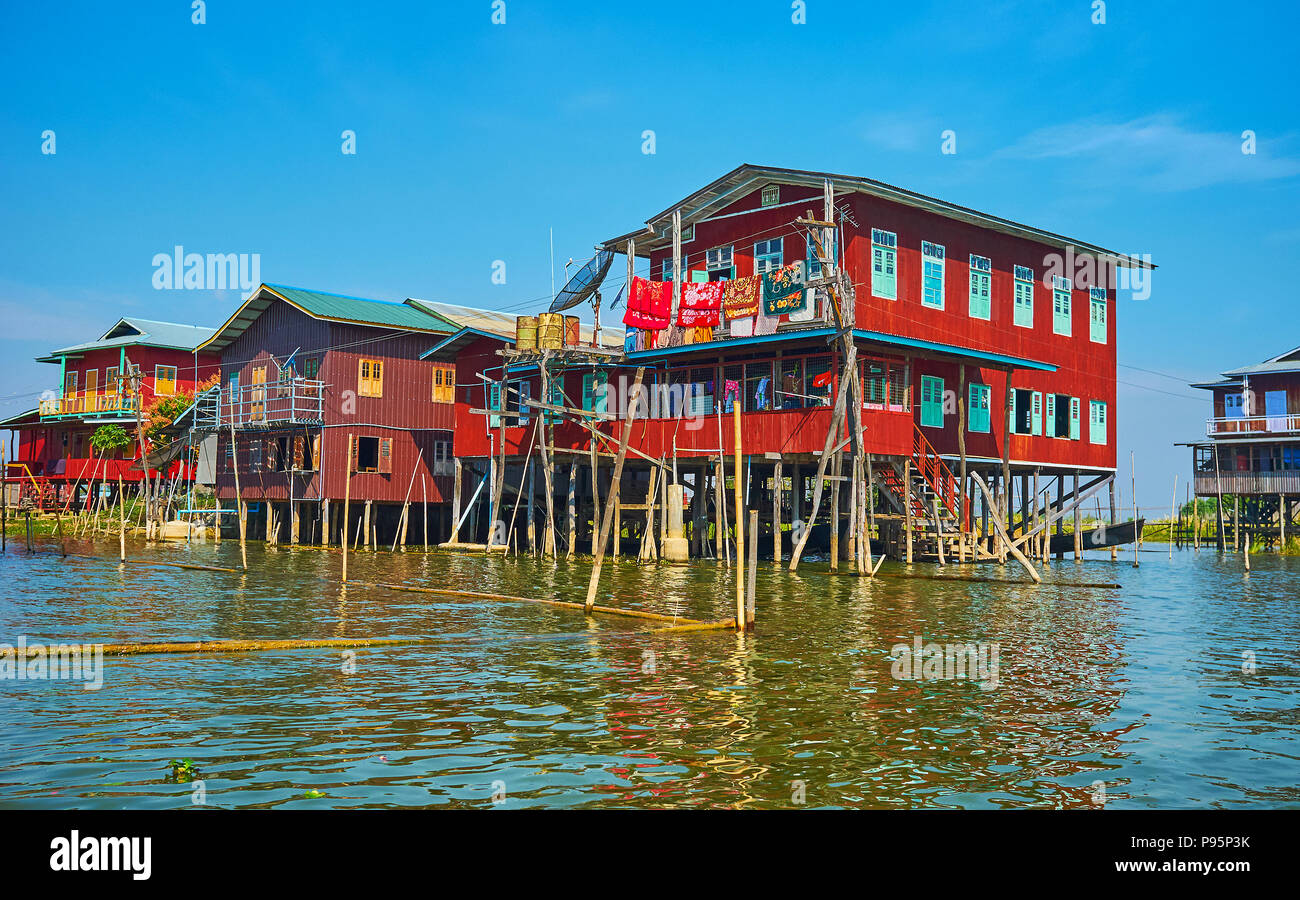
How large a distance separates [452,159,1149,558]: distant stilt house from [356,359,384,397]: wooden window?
779 centimetres

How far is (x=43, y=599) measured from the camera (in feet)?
81.4

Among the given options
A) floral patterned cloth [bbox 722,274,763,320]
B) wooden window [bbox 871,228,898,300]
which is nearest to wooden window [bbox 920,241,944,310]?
wooden window [bbox 871,228,898,300]

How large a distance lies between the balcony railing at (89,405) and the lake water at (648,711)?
146 feet

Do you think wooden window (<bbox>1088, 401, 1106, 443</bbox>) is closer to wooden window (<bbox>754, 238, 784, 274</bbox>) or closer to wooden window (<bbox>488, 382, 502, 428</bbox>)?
wooden window (<bbox>754, 238, 784, 274</bbox>)

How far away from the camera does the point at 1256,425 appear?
58844mm

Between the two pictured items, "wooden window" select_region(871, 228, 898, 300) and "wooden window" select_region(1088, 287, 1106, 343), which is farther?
"wooden window" select_region(1088, 287, 1106, 343)

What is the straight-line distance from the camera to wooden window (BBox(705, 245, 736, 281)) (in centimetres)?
4003

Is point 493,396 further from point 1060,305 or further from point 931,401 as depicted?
point 1060,305

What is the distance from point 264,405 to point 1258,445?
1964 inches

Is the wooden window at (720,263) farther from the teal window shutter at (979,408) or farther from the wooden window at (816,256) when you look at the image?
the teal window shutter at (979,408)

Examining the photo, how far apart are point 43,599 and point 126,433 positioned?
4228 cm

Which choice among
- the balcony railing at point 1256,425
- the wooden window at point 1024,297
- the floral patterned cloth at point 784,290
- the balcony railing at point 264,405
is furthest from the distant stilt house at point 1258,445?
the balcony railing at point 264,405
